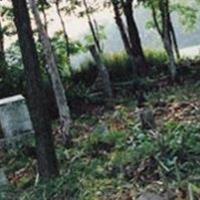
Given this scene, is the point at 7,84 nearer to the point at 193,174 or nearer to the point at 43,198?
the point at 43,198

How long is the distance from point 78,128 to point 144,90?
3.60 metres

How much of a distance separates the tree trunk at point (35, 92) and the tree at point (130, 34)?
9.84 meters

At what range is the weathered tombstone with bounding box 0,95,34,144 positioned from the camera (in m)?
10.4

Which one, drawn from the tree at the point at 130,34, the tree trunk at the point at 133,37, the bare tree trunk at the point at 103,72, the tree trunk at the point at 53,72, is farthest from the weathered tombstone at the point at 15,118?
the tree trunk at the point at 133,37

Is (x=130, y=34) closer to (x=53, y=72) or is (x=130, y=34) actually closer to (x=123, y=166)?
(x=53, y=72)

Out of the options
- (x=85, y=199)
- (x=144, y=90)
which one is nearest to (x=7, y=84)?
(x=144, y=90)

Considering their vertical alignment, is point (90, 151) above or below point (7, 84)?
below

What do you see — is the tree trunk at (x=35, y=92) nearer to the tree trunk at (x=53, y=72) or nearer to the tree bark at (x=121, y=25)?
the tree trunk at (x=53, y=72)

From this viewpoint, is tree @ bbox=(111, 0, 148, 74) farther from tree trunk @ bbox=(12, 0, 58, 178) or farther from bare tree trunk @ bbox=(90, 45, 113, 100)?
tree trunk @ bbox=(12, 0, 58, 178)

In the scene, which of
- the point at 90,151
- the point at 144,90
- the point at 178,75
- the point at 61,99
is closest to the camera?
the point at 90,151

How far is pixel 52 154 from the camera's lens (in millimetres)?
6688

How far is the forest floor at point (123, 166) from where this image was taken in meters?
5.45

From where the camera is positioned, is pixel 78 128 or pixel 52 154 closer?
pixel 52 154

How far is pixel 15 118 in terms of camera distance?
10.5m
